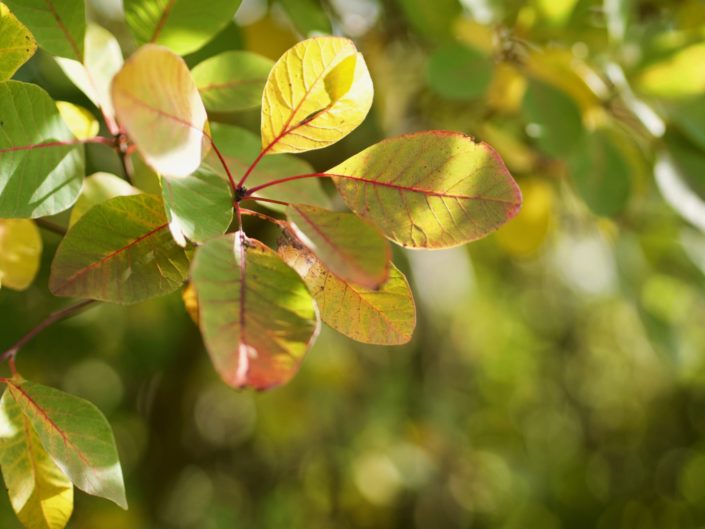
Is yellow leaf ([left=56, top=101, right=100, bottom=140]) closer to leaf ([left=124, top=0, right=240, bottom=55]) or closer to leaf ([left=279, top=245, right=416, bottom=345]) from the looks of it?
leaf ([left=124, top=0, right=240, bottom=55])

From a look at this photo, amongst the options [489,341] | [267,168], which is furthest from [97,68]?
[489,341]

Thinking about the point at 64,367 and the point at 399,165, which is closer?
the point at 399,165

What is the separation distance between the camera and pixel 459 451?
86.6 inches

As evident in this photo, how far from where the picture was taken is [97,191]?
51 cm

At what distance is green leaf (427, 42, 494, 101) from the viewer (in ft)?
2.53

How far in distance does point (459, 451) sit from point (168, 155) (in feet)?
6.57

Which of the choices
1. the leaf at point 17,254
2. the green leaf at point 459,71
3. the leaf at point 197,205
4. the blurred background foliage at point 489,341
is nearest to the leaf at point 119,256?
the leaf at point 197,205

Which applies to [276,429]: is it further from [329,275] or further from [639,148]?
[329,275]

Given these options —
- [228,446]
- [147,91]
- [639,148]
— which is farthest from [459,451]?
[147,91]

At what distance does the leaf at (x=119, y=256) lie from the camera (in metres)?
0.42

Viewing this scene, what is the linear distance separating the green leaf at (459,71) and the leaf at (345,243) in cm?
43

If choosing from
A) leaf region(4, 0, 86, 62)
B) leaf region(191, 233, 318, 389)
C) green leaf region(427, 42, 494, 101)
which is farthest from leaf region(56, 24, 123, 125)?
green leaf region(427, 42, 494, 101)

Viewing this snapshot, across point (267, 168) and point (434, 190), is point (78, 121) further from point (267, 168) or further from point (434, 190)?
point (434, 190)

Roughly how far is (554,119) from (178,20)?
0.42 metres
